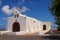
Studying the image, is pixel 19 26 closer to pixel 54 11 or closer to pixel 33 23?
pixel 33 23

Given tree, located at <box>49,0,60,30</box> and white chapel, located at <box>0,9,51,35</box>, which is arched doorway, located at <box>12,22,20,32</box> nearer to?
white chapel, located at <box>0,9,51,35</box>

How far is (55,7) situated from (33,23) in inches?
562

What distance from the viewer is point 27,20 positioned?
35.3 meters

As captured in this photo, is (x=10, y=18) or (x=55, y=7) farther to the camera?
(x=10, y=18)

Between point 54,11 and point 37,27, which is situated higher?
point 54,11

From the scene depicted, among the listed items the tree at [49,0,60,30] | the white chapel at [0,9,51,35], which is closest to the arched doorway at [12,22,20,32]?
the white chapel at [0,9,51,35]

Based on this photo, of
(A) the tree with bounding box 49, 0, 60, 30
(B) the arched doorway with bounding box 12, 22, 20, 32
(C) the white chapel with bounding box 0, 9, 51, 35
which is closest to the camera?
(A) the tree with bounding box 49, 0, 60, 30

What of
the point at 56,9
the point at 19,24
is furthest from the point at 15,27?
the point at 56,9

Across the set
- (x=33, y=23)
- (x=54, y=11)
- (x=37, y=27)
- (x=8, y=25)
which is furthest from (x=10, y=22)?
(x=54, y=11)

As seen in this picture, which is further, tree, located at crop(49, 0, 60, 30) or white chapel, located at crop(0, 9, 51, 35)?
white chapel, located at crop(0, 9, 51, 35)

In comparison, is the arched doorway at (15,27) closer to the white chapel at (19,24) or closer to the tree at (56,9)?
the white chapel at (19,24)

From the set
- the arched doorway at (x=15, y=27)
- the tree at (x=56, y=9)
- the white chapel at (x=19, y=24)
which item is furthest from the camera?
the arched doorway at (x=15, y=27)

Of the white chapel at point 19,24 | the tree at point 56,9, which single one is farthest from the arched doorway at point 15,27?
the tree at point 56,9

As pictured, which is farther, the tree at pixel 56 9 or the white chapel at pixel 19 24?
the white chapel at pixel 19 24
